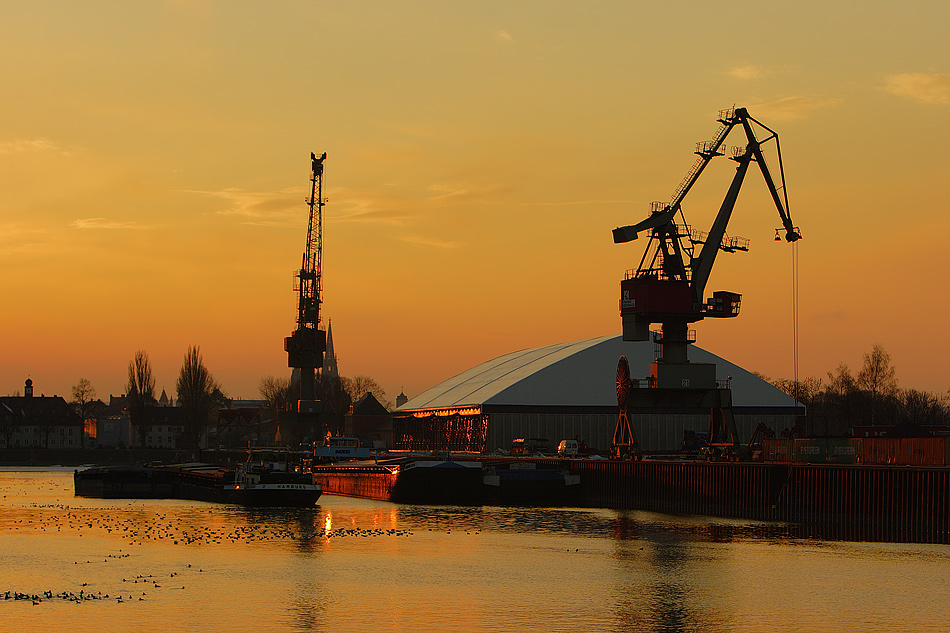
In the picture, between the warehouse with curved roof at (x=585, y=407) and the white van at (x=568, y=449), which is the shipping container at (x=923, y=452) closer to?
the white van at (x=568, y=449)

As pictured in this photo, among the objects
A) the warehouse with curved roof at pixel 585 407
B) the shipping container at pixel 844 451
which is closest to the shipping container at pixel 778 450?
the shipping container at pixel 844 451

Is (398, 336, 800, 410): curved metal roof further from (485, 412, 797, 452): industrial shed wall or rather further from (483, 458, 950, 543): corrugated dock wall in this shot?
(483, 458, 950, 543): corrugated dock wall

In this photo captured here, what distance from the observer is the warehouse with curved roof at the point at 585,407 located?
131 m

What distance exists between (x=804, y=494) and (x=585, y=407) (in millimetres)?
63153

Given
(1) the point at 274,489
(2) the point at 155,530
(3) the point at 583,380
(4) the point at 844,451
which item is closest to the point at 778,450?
(4) the point at 844,451

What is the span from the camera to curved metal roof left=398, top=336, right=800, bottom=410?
135250mm

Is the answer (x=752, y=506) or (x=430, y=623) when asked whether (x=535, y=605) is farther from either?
(x=752, y=506)

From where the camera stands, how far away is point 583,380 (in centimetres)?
13775

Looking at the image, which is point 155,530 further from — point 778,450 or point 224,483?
point 778,450

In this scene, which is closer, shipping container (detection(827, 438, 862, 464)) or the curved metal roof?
shipping container (detection(827, 438, 862, 464))

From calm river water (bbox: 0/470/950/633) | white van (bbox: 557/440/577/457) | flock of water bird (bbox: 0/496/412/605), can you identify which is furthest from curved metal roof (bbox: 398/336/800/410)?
calm river water (bbox: 0/470/950/633)

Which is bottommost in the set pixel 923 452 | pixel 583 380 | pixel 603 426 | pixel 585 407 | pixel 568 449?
pixel 568 449

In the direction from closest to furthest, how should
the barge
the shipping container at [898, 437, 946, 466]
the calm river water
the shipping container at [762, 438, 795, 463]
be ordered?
the calm river water
the shipping container at [898, 437, 946, 466]
the shipping container at [762, 438, 795, 463]
the barge

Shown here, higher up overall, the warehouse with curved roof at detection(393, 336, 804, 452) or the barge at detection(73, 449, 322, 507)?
the warehouse with curved roof at detection(393, 336, 804, 452)
